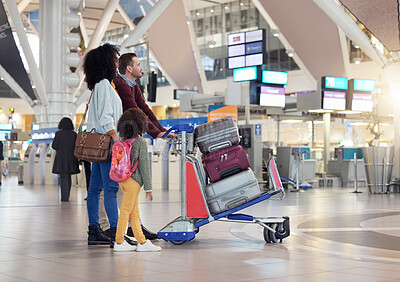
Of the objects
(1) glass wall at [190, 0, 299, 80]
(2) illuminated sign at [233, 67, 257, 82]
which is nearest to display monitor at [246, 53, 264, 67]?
(2) illuminated sign at [233, 67, 257, 82]

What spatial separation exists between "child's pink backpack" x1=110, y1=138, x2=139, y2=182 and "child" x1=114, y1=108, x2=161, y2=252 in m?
Answer: 0.08

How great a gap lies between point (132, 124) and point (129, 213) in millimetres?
757

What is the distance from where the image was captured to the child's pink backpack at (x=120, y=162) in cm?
550

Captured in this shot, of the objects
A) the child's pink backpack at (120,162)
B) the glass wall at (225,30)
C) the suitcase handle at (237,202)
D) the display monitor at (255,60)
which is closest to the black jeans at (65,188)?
the suitcase handle at (237,202)

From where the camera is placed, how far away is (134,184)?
18.5 ft

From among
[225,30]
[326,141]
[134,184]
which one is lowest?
[134,184]

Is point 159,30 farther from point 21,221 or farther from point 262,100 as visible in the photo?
point 21,221

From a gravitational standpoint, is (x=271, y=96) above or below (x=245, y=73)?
below

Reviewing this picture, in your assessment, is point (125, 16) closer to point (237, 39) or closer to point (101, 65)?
point (237, 39)

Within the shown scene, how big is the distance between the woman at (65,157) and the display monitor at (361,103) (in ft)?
45.2

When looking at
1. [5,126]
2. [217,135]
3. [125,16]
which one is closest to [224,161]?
[217,135]

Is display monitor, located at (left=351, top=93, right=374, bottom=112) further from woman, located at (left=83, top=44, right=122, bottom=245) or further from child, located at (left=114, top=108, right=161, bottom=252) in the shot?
child, located at (left=114, top=108, right=161, bottom=252)

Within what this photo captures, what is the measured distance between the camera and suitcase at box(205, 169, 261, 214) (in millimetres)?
6078

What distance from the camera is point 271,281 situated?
13.2 feet
